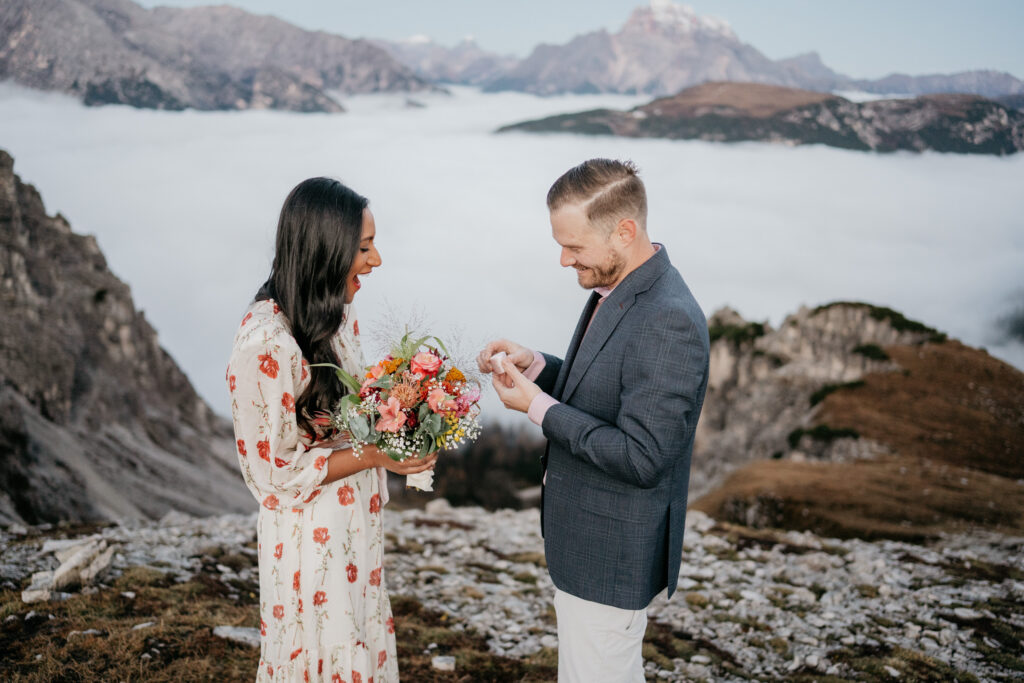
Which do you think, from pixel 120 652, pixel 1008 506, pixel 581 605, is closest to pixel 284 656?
pixel 581 605

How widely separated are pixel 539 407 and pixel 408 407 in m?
0.70

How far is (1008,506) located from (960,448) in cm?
1788

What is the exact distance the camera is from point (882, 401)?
140ft

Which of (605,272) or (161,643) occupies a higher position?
(605,272)

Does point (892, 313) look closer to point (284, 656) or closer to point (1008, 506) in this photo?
point (1008, 506)

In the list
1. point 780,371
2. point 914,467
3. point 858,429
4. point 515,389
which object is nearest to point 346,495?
point 515,389

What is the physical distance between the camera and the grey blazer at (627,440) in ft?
10.3

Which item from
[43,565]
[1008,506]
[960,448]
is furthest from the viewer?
[960,448]

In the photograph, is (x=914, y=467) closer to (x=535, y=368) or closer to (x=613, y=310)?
(x=535, y=368)

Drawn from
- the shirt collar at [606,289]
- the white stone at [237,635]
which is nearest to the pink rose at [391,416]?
the shirt collar at [606,289]

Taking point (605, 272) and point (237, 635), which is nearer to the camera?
Answer: point (605, 272)

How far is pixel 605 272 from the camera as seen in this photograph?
3.50 m

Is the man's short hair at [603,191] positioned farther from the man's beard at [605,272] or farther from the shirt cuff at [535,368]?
the shirt cuff at [535,368]

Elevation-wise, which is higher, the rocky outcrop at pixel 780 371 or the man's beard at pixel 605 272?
the man's beard at pixel 605 272
